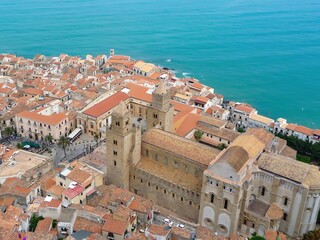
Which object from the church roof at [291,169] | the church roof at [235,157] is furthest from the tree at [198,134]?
the church roof at [235,157]

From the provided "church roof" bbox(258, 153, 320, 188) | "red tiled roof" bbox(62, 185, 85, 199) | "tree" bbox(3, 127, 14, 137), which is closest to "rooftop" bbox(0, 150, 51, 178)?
"red tiled roof" bbox(62, 185, 85, 199)

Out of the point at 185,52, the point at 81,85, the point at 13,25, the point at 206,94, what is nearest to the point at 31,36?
the point at 13,25

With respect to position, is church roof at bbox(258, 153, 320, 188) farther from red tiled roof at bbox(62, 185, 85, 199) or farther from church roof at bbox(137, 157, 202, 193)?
red tiled roof at bbox(62, 185, 85, 199)

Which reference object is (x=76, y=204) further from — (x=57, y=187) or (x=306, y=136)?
(x=306, y=136)

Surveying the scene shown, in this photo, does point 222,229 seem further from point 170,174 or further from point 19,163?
point 19,163

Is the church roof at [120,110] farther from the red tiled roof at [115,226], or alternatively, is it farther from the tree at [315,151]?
the tree at [315,151]

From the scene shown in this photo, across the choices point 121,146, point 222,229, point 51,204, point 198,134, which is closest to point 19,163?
point 51,204

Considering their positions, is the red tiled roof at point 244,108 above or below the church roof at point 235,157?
below
